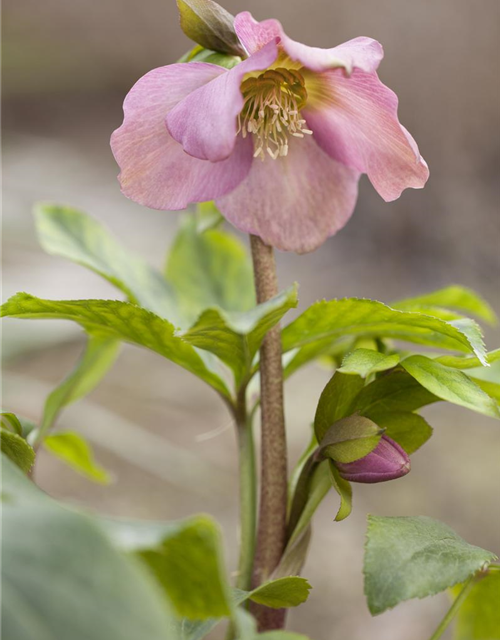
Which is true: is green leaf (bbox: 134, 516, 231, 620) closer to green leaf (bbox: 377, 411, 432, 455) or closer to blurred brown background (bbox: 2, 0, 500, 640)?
green leaf (bbox: 377, 411, 432, 455)

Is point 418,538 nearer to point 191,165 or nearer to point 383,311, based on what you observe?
point 383,311

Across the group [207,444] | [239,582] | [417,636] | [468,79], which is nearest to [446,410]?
[207,444]

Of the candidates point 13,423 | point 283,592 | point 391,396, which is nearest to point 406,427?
point 391,396

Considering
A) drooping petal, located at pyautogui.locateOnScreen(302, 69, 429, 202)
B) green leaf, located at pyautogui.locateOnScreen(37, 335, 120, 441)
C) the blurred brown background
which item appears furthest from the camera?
the blurred brown background

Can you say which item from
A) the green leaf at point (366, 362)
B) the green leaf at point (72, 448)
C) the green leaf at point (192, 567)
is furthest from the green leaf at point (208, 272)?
the green leaf at point (192, 567)

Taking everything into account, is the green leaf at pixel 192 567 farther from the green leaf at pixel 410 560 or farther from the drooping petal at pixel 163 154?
the drooping petal at pixel 163 154

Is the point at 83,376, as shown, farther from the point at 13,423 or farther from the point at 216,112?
the point at 216,112

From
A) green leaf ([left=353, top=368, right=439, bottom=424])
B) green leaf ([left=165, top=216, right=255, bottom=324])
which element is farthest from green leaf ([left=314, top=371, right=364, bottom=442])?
green leaf ([left=165, top=216, right=255, bottom=324])
